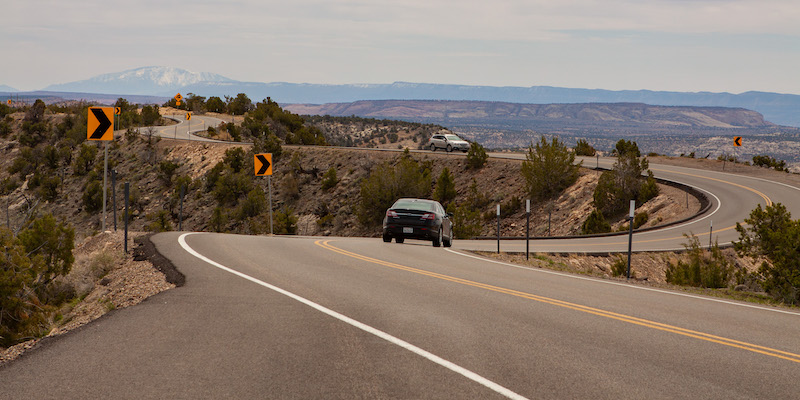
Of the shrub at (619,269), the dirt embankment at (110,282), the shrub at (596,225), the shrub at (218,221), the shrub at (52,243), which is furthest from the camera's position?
the shrub at (218,221)

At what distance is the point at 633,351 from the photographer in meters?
6.84

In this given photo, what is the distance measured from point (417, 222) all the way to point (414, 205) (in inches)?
35.4

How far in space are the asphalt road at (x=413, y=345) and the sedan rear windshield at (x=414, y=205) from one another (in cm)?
848

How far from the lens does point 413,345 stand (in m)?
6.85

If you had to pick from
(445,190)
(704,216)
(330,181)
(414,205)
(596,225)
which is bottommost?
(596,225)

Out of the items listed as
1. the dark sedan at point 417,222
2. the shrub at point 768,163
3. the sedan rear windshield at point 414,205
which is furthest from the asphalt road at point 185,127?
the shrub at point 768,163

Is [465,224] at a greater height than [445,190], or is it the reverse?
[445,190]

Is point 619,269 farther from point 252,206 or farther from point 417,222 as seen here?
point 252,206

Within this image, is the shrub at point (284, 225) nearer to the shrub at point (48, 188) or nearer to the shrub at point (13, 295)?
the shrub at point (13, 295)

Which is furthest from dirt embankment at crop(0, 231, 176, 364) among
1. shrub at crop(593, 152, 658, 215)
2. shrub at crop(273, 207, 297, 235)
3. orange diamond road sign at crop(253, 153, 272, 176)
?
shrub at crop(593, 152, 658, 215)

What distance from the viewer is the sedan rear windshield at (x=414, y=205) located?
19.9m

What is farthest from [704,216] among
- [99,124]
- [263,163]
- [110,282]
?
[110,282]

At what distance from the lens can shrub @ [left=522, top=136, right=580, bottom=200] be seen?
41.9 m

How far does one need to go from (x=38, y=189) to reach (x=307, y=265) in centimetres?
5939
